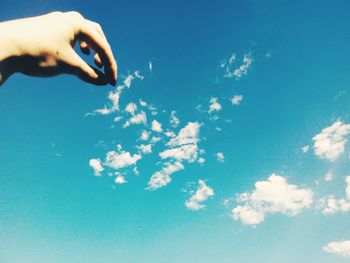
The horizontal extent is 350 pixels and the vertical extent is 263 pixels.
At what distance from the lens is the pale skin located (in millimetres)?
1467

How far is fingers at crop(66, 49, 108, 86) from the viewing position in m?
1.60

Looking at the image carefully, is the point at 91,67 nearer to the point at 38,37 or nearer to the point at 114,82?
the point at 114,82

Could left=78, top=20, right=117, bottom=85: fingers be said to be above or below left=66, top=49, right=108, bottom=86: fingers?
above

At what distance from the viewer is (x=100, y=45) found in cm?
168

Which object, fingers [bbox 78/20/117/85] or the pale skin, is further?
fingers [bbox 78/20/117/85]

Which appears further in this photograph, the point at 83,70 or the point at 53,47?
the point at 83,70

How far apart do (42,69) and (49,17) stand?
291 mm

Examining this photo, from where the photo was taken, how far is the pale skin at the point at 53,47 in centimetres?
147

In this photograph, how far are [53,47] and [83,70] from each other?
18cm

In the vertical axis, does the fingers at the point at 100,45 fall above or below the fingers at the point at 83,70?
above

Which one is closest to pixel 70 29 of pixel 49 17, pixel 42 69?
pixel 49 17

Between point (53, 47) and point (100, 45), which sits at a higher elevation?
point (100, 45)

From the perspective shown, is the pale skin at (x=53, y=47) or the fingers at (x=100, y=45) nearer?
the pale skin at (x=53, y=47)

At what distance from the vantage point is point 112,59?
1.75 metres
